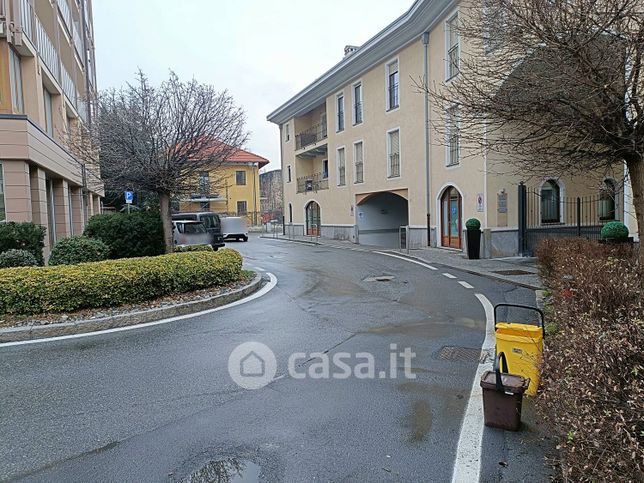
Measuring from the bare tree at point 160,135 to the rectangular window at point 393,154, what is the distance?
11.5m

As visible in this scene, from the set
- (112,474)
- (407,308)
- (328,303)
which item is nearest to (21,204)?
(328,303)

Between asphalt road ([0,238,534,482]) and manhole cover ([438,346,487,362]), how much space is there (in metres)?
0.05

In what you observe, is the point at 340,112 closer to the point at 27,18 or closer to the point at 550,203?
the point at 550,203

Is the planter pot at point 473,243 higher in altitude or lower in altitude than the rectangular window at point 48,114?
lower

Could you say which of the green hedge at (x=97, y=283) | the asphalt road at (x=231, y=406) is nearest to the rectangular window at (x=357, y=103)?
the green hedge at (x=97, y=283)

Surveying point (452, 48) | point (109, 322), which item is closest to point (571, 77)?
point (109, 322)

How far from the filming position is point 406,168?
2105cm

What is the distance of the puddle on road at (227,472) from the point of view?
10.2 feet

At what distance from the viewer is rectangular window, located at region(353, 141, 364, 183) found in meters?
25.2

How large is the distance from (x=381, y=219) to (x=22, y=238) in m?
18.4

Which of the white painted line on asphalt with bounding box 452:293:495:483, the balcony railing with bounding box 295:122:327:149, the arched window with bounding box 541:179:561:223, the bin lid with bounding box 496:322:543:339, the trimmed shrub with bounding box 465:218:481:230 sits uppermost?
the balcony railing with bounding box 295:122:327:149

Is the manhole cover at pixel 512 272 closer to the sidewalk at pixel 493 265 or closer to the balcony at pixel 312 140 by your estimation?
the sidewalk at pixel 493 265

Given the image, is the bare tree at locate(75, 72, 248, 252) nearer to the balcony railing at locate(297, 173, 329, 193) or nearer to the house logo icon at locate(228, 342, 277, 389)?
the house logo icon at locate(228, 342, 277, 389)

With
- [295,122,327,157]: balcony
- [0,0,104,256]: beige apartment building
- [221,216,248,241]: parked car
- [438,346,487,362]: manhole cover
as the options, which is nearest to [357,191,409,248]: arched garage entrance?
[295,122,327,157]: balcony
